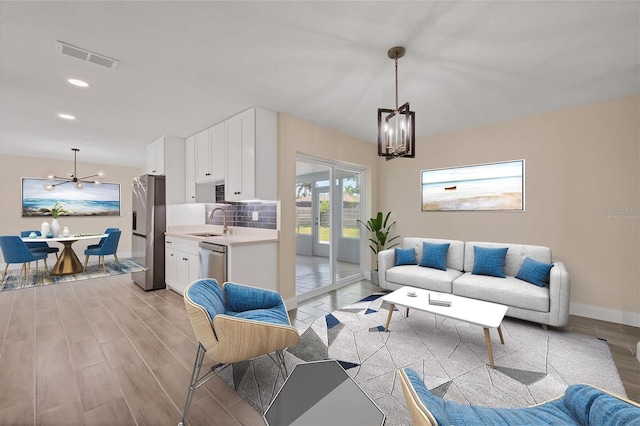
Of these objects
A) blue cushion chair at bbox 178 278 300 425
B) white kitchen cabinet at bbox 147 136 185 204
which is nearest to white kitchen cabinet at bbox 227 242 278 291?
blue cushion chair at bbox 178 278 300 425

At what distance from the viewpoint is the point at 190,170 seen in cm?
444

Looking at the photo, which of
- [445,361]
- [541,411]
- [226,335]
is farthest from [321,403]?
[445,361]

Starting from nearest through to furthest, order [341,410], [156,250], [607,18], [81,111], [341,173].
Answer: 1. [341,410]
2. [607,18]
3. [81,111]
4. [156,250]
5. [341,173]

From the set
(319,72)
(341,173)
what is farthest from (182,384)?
(341,173)

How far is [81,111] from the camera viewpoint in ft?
10.8

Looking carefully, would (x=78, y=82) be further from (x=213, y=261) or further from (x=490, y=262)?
(x=490, y=262)

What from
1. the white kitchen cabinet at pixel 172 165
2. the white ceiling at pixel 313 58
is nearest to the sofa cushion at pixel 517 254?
the white ceiling at pixel 313 58

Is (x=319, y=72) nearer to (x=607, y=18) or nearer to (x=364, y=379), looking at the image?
(x=607, y=18)

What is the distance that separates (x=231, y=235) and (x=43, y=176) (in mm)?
5587

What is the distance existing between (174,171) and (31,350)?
285cm

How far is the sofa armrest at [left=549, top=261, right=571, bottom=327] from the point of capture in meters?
2.68

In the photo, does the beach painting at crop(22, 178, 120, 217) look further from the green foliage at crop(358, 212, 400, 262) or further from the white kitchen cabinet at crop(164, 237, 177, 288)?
the green foliage at crop(358, 212, 400, 262)

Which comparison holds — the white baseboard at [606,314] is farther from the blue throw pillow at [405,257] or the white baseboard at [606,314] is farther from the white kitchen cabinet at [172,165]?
the white kitchen cabinet at [172,165]

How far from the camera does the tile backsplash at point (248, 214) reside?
3717 mm
